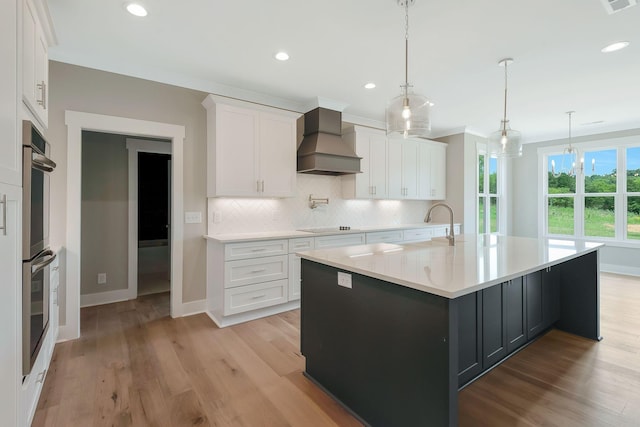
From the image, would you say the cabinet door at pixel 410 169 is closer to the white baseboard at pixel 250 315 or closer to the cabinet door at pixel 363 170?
the cabinet door at pixel 363 170

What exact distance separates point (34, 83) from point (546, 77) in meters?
4.65

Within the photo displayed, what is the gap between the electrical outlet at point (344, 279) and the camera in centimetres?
190

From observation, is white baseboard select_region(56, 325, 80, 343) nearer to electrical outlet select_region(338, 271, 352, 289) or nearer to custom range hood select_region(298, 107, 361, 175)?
electrical outlet select_region(338, 271, 352, 289)

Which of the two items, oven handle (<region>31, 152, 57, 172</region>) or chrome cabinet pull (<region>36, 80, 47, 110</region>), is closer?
oven handle (<region>31, 152, 57, 172</region>)

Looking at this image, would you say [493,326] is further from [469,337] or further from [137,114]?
[137,114]

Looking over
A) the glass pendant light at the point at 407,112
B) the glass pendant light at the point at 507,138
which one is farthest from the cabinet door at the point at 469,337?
the glass pendant light at the point at 507,138

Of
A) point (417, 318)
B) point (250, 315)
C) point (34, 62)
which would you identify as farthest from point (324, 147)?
point (417, 318)

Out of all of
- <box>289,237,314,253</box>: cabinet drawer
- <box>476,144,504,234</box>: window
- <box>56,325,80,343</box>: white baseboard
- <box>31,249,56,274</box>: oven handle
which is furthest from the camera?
<box>476,144,504,234</box>: window

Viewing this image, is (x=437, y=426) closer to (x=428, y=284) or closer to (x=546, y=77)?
(x=428, y=284)

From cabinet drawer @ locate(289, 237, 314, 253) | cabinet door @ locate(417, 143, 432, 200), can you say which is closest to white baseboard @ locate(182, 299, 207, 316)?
cabinet drawer @ locate(289, 237, 314, 253)

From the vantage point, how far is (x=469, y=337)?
6.59 feet

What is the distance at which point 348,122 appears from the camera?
16.3 feet

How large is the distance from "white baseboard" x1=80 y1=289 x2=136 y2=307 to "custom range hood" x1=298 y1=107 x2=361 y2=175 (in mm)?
2807

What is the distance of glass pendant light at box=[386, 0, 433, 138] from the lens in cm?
221
